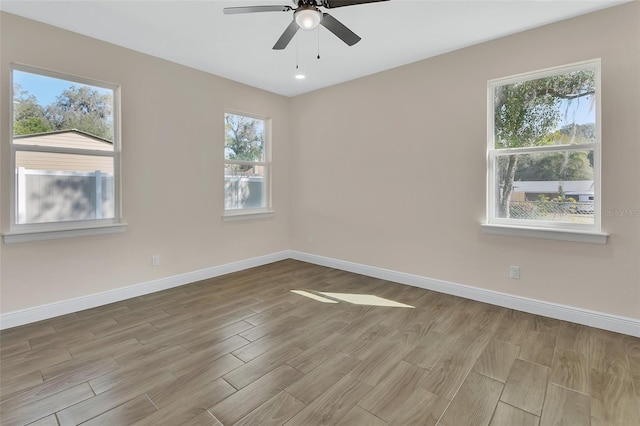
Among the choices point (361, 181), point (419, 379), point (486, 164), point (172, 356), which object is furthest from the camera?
point (361, 181)

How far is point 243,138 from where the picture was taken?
4.71 metres

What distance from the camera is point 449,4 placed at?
8.54ft

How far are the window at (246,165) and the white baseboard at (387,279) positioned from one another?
892 millimetres

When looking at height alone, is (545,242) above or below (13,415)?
above

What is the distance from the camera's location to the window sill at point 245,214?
175 inches

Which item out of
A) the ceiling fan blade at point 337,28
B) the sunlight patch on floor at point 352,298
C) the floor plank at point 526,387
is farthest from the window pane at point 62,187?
the floor plank at point 526,387

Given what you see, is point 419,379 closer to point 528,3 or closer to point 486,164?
point 486,164

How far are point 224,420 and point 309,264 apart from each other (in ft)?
11.0

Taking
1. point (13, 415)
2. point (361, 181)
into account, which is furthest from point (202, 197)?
point (13, 415)

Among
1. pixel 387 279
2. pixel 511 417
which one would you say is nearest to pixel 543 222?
pixel 387 279

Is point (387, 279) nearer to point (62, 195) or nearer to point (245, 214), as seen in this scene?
point (245, 214)

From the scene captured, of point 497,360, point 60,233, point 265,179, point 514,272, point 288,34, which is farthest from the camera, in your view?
point 265,179

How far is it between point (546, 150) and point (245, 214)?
378 centimetres

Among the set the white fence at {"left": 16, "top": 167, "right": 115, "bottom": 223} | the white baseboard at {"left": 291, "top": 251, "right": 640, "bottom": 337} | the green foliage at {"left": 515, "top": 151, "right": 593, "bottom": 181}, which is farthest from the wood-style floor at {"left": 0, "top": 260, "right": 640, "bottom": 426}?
the green foliage at {"left": 515, "top": 151, "right": 593, "bottom": 181}
